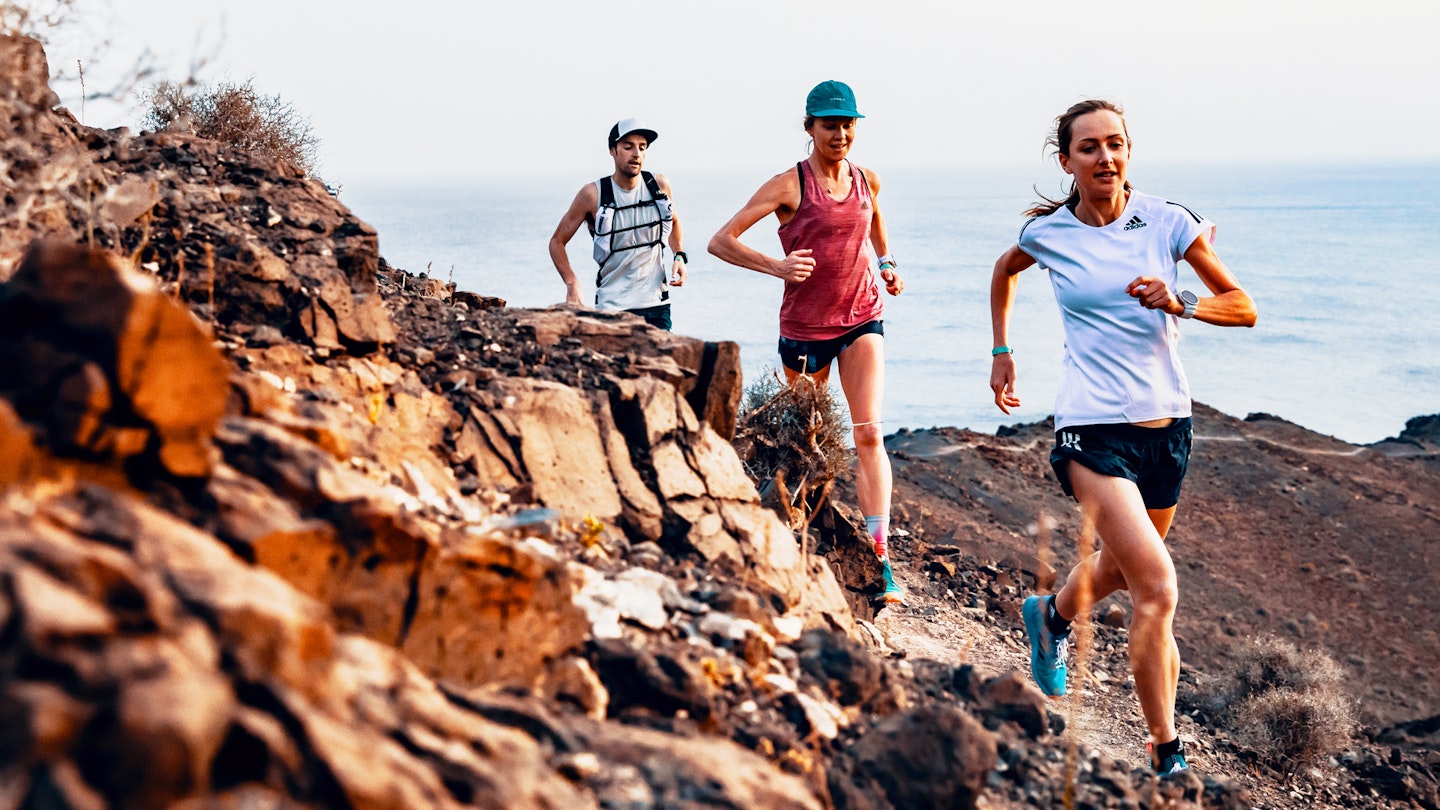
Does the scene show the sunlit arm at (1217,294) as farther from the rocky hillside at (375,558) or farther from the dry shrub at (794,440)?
the dry shrub at (794,440)

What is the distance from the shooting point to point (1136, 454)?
5.22 m

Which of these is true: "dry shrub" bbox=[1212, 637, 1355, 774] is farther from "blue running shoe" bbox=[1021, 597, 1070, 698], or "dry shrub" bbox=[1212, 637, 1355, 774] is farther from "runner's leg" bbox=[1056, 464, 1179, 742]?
"runner's leg" bbox=[1056, 464, 1179, 742]

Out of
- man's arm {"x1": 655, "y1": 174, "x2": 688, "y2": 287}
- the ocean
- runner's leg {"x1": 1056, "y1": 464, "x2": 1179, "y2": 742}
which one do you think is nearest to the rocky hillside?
runner's leg {"x1": 1056, "y1": 464, "x2": 1179, "y2": 742}

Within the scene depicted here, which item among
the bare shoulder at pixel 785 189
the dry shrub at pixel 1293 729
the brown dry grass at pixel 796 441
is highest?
the bare shoulder at pixel 785 189

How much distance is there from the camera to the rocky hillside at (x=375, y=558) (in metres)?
2.28

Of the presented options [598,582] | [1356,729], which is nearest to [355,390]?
[598,582]

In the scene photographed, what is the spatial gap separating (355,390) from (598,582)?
1.46 m

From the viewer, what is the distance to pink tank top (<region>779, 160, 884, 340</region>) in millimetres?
6645

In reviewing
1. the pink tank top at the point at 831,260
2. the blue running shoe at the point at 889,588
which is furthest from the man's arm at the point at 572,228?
the blue running shoe at the point at 889,588

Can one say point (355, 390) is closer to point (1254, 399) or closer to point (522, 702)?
point (522, 702)

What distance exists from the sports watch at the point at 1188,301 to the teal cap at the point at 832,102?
2075 millimetres

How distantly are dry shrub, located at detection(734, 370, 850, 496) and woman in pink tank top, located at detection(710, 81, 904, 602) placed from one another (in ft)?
3.98

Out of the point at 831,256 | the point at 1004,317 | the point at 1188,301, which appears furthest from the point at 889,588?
the point at 1188,301

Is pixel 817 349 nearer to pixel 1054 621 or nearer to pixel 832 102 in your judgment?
pixel 832 102
